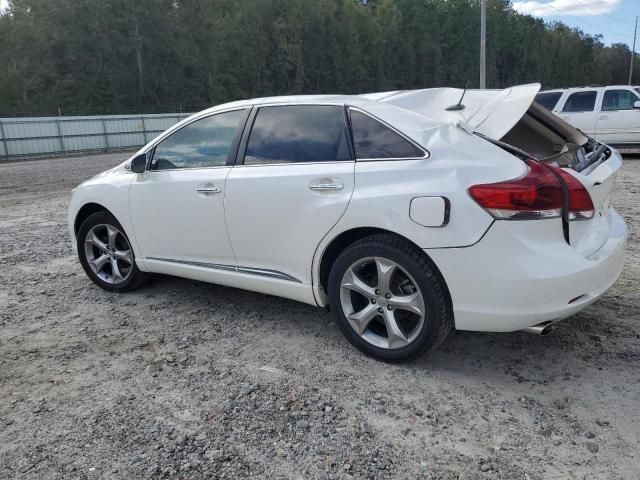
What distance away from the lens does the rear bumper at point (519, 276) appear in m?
2.87

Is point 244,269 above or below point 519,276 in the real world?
below

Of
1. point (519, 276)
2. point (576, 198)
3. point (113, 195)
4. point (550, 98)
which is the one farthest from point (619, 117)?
point (113, 195)

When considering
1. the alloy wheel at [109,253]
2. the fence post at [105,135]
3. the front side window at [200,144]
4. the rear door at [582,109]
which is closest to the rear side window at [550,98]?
the rear door at [582,109]

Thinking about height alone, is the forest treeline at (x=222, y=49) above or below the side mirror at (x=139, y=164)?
above

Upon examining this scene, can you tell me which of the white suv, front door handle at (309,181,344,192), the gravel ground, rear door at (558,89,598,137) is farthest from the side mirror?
rear door at (558,89,598,137)

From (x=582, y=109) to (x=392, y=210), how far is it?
466 inches

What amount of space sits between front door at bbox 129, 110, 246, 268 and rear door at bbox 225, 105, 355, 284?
134 millimetres

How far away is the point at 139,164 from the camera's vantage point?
14.7ft

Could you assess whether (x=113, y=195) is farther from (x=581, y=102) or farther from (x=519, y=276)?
(x=581, y=102)

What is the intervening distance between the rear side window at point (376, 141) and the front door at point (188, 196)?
100 centimetres

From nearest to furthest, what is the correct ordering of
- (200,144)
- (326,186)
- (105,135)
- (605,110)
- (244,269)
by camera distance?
1. (326,186)
2. (244,269)
3. (200,144)
4. (605,110)
5. (105,135)

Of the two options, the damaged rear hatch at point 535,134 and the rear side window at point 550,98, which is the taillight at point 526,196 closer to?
the damaged rear hatch at point 535,134

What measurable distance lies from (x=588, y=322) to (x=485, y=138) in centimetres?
164

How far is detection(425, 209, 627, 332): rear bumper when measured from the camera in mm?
2869
